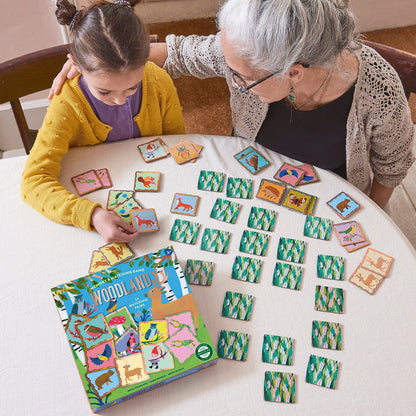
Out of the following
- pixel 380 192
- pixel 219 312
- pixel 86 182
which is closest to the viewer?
pixel 219 312

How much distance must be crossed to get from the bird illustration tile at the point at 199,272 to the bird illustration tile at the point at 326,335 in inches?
9.8

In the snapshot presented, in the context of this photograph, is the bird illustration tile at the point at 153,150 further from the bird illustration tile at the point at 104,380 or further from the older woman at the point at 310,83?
the bird illustration tile at the point at 104,380

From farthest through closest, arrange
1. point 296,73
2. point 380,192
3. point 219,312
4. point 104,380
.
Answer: point 380,192
point 296,73
point 219,312
point 104,380

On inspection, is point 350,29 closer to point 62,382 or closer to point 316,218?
point 316,218

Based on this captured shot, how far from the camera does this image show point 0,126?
226cm

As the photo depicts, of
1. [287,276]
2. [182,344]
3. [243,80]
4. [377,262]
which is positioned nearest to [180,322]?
[182,344]

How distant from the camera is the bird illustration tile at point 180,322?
0.91 metres

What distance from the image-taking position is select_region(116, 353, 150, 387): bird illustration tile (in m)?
0.85

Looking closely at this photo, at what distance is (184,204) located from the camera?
3.71 feet

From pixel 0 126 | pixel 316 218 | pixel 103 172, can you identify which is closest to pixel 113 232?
pixel 103 172

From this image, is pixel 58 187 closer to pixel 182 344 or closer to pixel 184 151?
pixel 184 151

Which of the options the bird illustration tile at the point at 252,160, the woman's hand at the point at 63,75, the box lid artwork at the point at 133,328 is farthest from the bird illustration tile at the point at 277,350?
the woman's hand at the point at 63,75

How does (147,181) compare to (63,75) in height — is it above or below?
below

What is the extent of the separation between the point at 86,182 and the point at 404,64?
908mm
